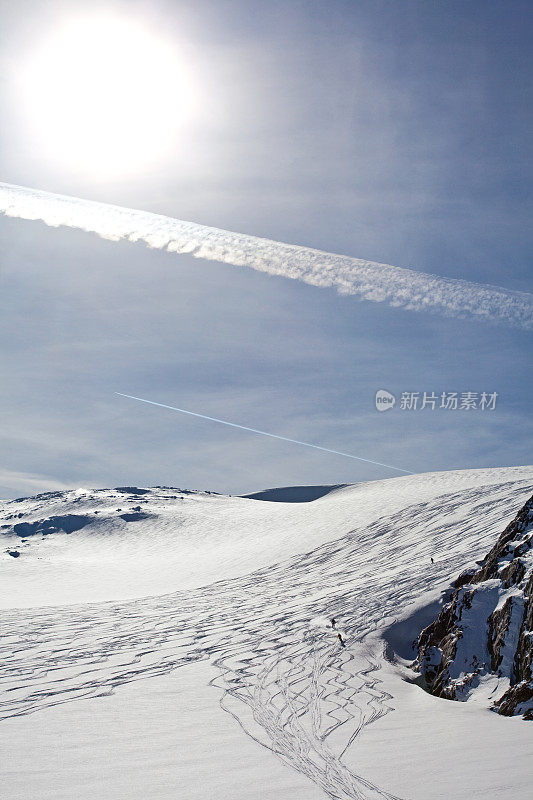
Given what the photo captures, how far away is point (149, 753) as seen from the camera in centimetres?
677

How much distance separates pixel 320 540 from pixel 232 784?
22.4m

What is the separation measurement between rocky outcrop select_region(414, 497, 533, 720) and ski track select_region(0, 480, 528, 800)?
124 centimetres

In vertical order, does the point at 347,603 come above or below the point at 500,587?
below

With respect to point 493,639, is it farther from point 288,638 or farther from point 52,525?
point 52,525

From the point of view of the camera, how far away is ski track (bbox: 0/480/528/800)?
821 centimetres

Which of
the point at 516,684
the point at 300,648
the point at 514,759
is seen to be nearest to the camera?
the point at 514,759

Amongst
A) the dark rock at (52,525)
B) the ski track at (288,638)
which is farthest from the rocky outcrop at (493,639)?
the dark rock at (52,525)

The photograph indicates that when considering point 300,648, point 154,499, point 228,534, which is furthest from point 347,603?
point 154,499

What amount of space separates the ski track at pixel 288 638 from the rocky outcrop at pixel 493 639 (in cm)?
124

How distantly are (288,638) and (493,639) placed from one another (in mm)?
5531

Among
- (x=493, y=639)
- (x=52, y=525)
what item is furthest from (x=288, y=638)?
(x=52, y=525)

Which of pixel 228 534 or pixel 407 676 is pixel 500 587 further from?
pixel 228 534

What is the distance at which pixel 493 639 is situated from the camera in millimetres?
9453

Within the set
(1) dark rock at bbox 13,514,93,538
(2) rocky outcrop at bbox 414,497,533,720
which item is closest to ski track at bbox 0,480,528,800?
(2) rocky outcrop at bbox 414,497,533,720
